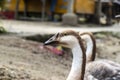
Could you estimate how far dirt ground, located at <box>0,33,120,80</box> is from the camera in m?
8.33

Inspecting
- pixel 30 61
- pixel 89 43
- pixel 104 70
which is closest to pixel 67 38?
pixel 104 70

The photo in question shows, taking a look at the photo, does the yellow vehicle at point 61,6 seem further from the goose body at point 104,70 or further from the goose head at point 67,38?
the goose head at point 67,38

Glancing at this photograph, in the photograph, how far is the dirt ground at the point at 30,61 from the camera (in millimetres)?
8329

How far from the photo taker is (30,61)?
10.6 metres

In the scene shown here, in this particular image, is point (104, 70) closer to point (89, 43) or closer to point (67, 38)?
point (67, 38)

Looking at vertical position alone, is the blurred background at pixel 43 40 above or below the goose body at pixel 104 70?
below

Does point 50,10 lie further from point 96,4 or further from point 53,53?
point 53,53

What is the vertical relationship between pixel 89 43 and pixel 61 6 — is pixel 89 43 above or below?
above

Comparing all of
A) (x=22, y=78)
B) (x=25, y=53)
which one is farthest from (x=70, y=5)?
(x=22, y=78)

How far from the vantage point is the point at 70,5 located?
25750 mm

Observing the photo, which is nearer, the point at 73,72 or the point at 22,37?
the point at 73,72

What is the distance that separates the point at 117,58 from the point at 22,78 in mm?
7340

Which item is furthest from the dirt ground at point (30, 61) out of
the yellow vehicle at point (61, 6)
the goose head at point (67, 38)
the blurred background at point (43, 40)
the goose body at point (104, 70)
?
the yellow vehicle at point (61, 6)

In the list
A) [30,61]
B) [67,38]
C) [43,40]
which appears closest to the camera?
[67,38]
